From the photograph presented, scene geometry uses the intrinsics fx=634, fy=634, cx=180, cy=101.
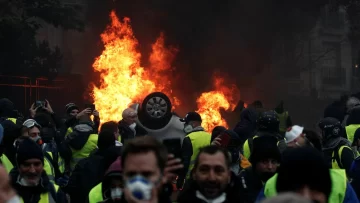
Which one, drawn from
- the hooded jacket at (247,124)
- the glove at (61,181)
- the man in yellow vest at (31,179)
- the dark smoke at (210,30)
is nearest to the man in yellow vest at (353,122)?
the hooded jacket at (247,124)

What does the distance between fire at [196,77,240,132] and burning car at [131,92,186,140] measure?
29.0ft

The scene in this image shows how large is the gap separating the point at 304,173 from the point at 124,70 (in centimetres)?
1854

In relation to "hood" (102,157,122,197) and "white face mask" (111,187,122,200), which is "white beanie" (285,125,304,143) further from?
"white face mask" (111,187,122,200)

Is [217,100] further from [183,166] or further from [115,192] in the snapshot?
[115,192]

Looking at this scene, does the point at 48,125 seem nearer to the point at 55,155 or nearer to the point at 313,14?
the point at 55,155

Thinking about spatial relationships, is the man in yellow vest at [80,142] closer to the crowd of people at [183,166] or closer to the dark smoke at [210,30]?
the crowd of people at [183,166]

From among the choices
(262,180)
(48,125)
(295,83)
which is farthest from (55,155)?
(295,83)

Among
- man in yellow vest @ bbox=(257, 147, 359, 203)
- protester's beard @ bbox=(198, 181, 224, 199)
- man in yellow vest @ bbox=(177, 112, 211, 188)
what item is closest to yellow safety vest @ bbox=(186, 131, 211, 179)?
man in yellow vest @ bbox=(177, 112, 211, 188)

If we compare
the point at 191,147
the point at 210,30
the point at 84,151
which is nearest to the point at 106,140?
the point at 84,151

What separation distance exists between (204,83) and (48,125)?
1574cm

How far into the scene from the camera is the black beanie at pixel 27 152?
15.6 ft

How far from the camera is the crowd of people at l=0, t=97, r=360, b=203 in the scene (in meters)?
3.02

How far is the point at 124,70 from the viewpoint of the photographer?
21469 mm

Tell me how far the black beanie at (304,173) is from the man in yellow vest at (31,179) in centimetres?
210
